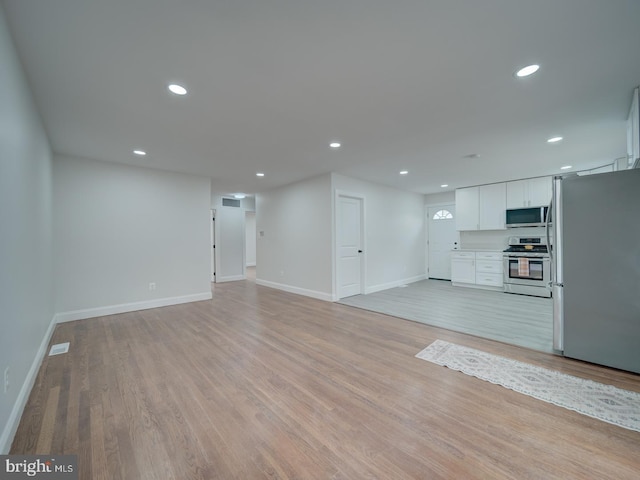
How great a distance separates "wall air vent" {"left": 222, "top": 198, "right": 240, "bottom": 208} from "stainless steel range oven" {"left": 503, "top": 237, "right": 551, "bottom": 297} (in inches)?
290

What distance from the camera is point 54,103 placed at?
101 inches

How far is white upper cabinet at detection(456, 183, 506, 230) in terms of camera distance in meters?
6.25

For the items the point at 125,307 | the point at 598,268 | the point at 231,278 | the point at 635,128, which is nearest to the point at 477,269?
the point at 598,268

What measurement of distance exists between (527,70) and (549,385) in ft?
8.72

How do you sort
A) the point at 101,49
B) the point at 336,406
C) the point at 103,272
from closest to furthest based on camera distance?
the point at 101,49
the point at 336,406
the point at 103,272

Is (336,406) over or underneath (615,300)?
underneath

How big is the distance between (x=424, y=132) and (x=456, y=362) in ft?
8.93

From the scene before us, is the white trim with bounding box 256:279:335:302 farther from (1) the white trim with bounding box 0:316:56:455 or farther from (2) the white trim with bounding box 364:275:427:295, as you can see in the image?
(1) the white trim with bounding box 0:316:56:455

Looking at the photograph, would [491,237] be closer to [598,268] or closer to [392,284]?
[392,284]

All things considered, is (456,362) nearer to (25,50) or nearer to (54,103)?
(25,50)

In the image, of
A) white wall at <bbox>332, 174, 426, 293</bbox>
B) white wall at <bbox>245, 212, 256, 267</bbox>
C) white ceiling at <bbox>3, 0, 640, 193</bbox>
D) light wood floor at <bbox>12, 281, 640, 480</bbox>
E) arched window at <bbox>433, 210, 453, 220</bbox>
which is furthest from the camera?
white wall at <bbox>245, 212, 256, 267</bbox>

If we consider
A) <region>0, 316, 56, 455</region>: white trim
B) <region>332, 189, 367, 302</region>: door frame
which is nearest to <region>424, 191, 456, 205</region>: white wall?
<region>332, 189, 367, 302</region>: door frame

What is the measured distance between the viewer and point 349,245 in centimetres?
566

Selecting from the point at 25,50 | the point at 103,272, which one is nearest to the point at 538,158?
the point at 25,50
